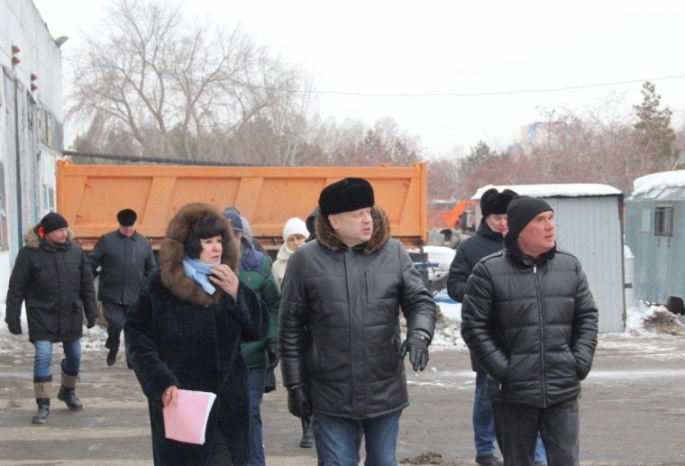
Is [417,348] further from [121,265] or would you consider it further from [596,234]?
[596,234]

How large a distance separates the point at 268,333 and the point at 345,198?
1.43m

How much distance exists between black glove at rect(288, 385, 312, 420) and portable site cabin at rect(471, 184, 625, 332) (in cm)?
1117

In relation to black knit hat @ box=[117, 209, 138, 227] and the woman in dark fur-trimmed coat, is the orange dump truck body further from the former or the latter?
the woman in dark fur-trimmed coat

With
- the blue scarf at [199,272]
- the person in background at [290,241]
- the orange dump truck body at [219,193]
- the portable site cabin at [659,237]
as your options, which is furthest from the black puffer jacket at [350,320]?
the portable site cabin at [659,237]

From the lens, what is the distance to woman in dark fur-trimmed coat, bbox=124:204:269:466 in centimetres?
448

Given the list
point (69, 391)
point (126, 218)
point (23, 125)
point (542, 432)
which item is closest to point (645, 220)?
point (126, 218)

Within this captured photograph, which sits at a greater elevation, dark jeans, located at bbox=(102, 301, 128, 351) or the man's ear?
the man's ear

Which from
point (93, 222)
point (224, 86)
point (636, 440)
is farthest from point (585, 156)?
point (636, 440)

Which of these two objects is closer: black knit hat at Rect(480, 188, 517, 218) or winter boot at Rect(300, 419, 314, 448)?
black knit hat at Rect(480, 188, 517, 218)

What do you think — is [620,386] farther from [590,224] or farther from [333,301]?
[333,301]

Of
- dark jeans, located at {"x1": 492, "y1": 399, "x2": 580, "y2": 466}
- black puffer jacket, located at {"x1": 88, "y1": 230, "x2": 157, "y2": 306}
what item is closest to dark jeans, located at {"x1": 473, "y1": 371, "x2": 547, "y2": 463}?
dark jeans, located at {"x1": 492, "y1": 399, "x2": 580, "y2": 466}

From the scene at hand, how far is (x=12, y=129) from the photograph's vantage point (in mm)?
19078

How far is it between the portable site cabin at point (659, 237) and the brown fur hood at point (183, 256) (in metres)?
14.2

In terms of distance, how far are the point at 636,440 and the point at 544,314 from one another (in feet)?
11.5
